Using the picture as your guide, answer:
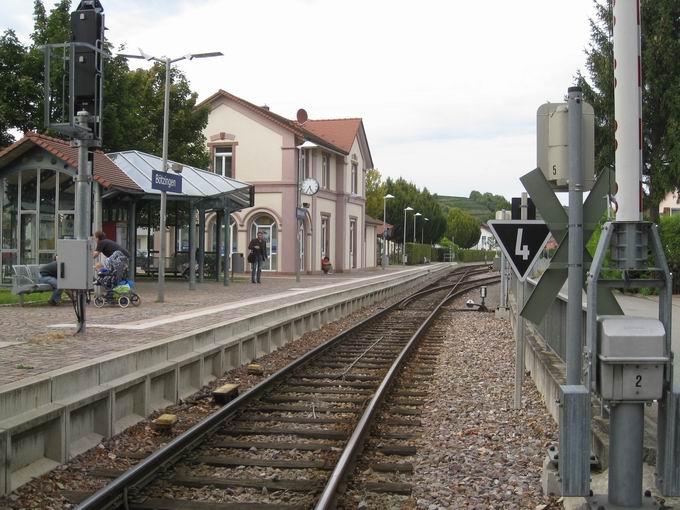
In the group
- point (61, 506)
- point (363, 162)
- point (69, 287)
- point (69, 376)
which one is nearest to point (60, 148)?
point (69, 287)

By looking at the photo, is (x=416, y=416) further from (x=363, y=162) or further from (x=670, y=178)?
(x=363, y=162)

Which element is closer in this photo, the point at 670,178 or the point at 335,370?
the point at 335,370

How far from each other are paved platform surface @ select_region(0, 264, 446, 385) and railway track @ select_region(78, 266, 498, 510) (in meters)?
1.98

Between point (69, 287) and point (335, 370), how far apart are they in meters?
4.00

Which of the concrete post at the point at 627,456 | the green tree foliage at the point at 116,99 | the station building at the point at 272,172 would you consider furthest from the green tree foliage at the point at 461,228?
the concrete post at the point at 627,456

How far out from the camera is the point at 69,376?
7051 millimetres

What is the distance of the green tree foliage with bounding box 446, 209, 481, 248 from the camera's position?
115 metres

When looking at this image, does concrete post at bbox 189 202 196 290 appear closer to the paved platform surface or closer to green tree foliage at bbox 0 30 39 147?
the paved platform surface

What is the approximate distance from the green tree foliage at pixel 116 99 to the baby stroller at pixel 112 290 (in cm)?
1215

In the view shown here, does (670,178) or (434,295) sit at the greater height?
(670,178)

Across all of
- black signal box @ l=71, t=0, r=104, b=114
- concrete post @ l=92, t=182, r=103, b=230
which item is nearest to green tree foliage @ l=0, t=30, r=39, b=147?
concrete post @ l=92, t=182, r=103, b=230

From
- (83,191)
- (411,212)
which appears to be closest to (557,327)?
(83,191)

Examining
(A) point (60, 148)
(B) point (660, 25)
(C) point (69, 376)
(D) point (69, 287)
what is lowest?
(C) point (69, 376)

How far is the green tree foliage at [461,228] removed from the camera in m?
115
